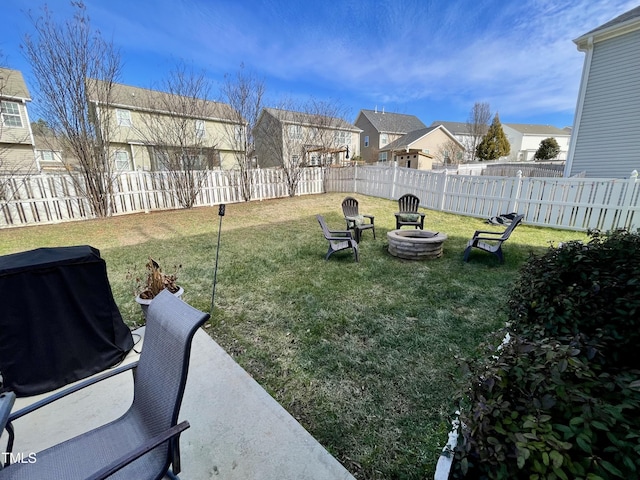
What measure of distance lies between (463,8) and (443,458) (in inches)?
434

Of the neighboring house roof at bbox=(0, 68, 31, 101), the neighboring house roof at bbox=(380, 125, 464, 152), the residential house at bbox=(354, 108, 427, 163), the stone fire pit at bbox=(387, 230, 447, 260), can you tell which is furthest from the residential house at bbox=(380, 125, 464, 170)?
the neighboring house roof at bbox=(0, 68, 31, 101)

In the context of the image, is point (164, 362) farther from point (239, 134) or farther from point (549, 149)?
point (549, 149)

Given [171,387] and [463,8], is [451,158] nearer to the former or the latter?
[463,8]

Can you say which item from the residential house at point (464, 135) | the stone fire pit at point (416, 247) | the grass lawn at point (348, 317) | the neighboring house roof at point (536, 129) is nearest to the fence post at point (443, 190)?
the grass lawn at point (348, 317)

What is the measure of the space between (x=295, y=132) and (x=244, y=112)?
3.67 meters

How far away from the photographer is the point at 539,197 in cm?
749

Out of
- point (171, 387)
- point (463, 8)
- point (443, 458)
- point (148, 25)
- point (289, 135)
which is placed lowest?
point (443, 458)

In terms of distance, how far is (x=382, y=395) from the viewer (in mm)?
2213

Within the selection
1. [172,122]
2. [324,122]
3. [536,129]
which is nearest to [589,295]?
[172,122]

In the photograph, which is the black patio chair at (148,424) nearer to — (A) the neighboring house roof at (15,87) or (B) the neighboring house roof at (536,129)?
(A) the neighboring house roof at (15,87)

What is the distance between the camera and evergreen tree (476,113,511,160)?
93.2 ft

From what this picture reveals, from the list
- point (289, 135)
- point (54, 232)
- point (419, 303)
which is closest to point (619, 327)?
point (419, 303)

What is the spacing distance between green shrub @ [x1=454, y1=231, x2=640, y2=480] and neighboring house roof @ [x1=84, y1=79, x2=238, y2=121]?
10877 millimetres

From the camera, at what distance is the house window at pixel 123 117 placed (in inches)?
613
